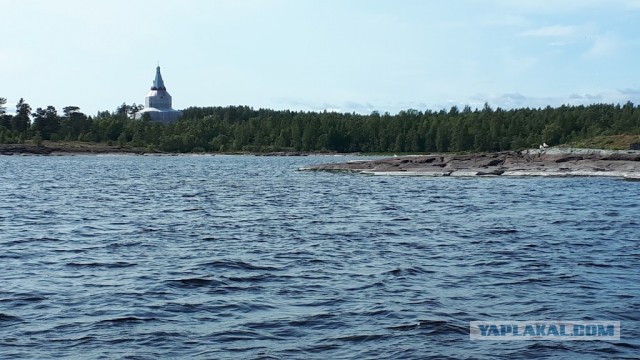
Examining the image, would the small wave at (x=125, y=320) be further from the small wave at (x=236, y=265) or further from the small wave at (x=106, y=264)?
the small wave at (x=106, y=264)

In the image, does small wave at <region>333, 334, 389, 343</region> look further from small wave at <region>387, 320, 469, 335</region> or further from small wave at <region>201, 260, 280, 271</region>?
small wave at <region>201, 260, 280, 271</region>

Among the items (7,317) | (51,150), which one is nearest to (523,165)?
(7,317)

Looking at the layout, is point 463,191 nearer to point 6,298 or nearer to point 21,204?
point 21,204

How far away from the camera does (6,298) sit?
20.0 meters

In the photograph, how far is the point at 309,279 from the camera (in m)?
22.7

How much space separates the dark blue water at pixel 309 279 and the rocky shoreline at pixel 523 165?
118 ft

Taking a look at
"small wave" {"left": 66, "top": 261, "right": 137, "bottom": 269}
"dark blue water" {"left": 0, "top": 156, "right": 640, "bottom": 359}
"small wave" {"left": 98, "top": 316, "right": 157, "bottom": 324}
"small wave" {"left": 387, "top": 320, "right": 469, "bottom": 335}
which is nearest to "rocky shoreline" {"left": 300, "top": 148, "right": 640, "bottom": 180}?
"dark blue water" {"left": 0, "top": 156, "right": 640, "bottom": 359}

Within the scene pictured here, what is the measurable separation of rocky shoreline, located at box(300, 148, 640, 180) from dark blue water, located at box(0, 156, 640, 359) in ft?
118

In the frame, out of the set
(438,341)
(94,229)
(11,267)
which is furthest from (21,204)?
(438,341)

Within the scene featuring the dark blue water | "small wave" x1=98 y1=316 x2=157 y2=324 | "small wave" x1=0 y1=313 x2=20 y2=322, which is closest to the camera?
the dark blue water

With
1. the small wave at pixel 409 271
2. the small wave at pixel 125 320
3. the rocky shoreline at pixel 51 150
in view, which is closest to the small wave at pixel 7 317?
the small wave at pixel 125 320

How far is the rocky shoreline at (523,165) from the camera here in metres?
80.6

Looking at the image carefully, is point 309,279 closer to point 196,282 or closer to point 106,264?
point 196,282

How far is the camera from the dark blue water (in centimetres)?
1616
